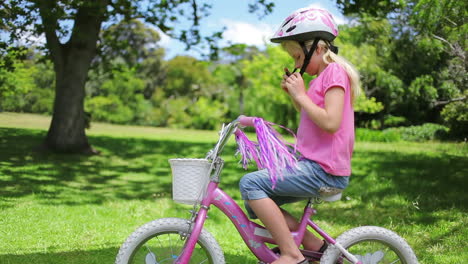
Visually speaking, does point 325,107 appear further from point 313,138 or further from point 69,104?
point 69,104

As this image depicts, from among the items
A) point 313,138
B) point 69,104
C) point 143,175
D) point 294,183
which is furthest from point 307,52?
point 69,104

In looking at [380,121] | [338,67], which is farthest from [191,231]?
[380,121]

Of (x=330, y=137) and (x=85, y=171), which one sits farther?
(x=85, y=171)

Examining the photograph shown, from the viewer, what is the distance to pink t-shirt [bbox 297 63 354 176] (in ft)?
9.00

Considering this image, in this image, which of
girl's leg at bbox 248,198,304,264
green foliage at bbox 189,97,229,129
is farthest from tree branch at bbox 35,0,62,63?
green foliage at bbox 189,97,229,129

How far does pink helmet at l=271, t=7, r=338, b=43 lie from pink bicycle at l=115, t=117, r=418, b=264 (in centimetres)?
55

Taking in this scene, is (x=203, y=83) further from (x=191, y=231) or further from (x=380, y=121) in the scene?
(x=191, y=231)

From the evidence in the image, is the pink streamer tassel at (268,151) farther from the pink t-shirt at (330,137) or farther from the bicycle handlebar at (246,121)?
the pink t-shirt at (330,137)

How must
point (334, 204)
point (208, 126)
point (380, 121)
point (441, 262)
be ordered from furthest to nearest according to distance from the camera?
point (208, 126) < point (380, 121) < point (334, 204) < point (441, 262)

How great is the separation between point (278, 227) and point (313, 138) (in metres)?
0.52

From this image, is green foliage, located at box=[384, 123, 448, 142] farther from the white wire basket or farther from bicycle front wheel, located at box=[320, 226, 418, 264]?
the white wire basket

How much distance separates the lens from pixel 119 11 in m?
11.7

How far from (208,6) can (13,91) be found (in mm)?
5250

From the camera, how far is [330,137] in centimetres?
277
